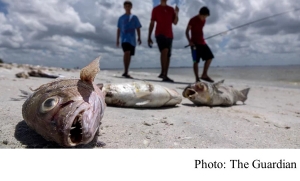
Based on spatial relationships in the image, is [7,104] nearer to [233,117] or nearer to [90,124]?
[90,124]

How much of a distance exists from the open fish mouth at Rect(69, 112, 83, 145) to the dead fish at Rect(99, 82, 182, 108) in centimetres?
187

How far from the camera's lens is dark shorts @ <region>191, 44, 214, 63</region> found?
8.62 metres

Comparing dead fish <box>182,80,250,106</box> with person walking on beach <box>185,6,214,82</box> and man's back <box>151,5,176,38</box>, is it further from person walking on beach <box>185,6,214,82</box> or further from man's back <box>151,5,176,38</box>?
man's back <box>151,5,176,38</box>

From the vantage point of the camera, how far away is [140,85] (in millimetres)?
3766

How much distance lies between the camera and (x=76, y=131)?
1.69 m

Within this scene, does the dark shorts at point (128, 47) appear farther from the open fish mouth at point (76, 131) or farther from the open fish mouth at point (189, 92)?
the open fish mouth at point (76, 131)

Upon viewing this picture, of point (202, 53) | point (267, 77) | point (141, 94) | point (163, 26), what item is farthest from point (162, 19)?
point (267, 77)

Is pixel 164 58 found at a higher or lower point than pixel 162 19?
lower

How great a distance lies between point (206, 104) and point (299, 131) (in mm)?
1659

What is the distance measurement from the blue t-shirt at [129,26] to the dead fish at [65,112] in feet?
23.4

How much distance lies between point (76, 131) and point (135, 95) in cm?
200

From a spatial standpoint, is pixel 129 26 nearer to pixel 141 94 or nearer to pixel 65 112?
pixel 141 94

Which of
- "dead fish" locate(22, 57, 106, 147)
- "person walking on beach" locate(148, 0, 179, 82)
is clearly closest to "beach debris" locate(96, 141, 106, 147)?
"dead fish" locate(22, 57, 106, 147)
